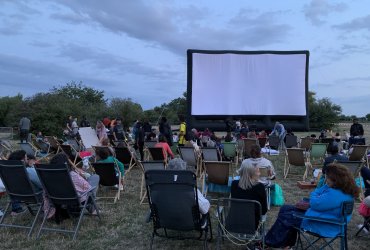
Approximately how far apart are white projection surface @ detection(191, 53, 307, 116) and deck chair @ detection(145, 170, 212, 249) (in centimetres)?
1266

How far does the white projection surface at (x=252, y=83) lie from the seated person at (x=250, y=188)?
12.5 m

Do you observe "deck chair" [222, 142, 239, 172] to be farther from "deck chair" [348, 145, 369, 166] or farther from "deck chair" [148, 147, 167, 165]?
"deck chair" [348, 145, 369, 166]

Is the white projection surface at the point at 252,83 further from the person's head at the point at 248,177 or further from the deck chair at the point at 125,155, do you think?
the person's head at the point at 248,177

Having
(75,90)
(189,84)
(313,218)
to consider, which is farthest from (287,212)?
(75,90)

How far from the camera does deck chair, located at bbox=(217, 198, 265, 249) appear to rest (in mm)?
3367

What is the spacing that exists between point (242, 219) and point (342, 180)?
0.92 metres

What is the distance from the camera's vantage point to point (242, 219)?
11.2 ft

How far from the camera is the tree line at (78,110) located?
834 inches

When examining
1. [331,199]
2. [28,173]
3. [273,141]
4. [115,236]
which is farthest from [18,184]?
[273,141]

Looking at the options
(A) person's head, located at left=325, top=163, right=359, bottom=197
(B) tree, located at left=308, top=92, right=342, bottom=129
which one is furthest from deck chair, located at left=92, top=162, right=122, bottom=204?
(B) tree, located at left=308, top=92, right=342, bottom=129

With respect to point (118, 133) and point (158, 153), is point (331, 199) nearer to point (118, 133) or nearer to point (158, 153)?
point (158, 153)

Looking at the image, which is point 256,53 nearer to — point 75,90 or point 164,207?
point 164,207

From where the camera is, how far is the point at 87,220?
478 centimetres

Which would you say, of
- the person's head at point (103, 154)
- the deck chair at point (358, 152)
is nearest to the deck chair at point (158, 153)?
the person's head at point (103, 154)
